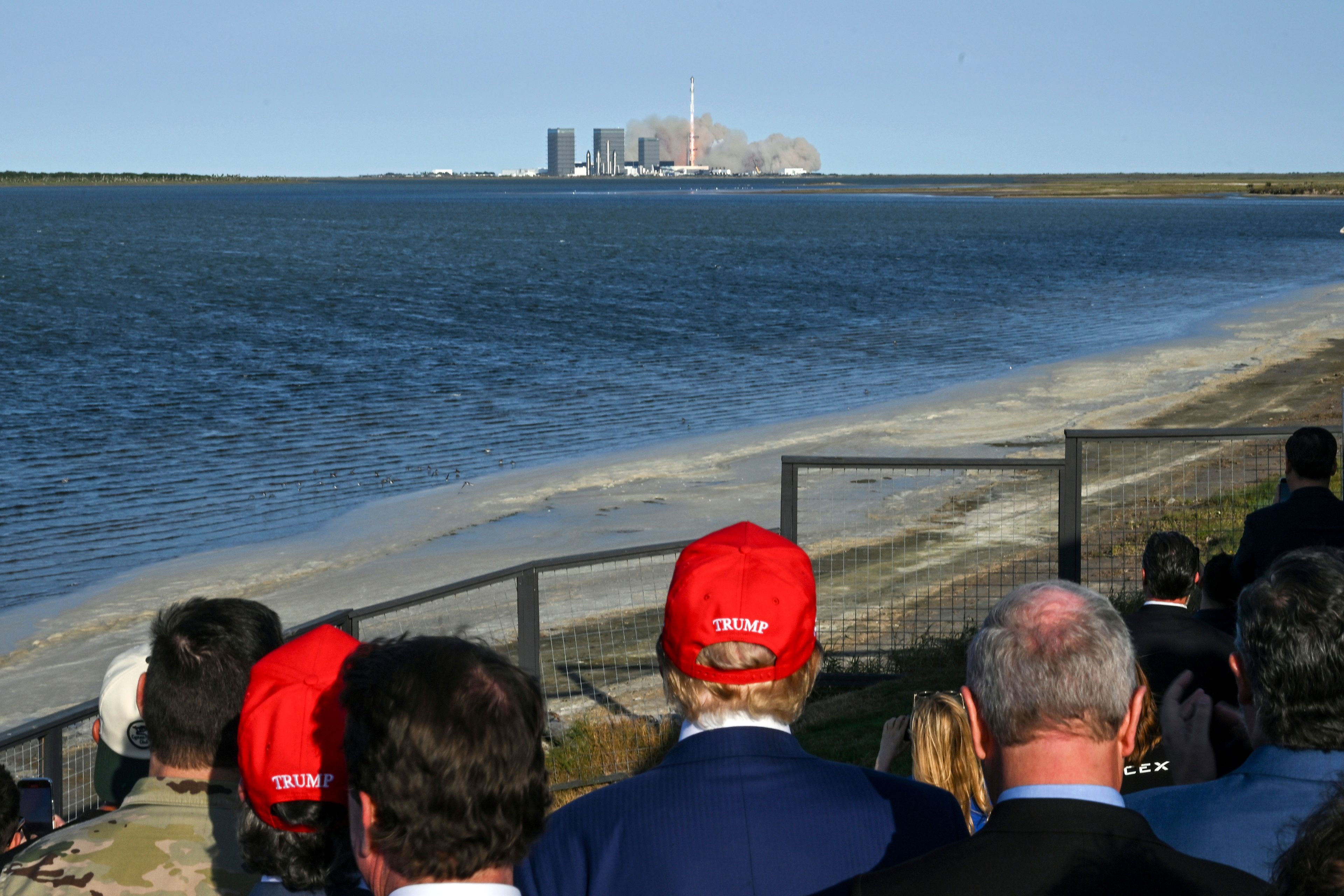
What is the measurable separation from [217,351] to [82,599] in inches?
905

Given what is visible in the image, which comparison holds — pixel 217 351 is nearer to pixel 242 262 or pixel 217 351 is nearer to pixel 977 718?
pixel 977 718

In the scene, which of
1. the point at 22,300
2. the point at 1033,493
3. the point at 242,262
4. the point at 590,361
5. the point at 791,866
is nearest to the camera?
the point at 791,866

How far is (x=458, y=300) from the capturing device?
50.7m

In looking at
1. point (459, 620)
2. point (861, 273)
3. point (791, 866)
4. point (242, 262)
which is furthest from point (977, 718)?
point (242, 262)

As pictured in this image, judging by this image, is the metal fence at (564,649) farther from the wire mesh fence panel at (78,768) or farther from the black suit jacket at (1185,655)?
the black suit jacket at (1185,655)

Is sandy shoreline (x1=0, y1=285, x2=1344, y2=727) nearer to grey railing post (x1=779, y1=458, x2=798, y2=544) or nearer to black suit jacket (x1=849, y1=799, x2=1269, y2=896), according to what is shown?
grey railing post (x1=779, y1=458, x2=798, y2=544)

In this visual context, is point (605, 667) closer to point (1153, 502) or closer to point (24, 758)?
point (24, 758)

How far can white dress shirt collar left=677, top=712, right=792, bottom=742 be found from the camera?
2.63m

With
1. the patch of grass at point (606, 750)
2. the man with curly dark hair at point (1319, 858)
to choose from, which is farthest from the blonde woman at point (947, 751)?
the patch of grass at point (606, 750)

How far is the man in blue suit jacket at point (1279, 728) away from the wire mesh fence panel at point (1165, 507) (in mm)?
5385

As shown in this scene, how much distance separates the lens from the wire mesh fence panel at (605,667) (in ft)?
24.3

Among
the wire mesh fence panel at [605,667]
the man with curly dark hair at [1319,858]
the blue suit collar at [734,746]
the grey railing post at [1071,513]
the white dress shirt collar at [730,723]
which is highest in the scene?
the man with curly dark hair at [1319,858]

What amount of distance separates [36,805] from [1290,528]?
4770mm

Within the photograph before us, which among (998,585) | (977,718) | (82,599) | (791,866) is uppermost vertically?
(977,718)
